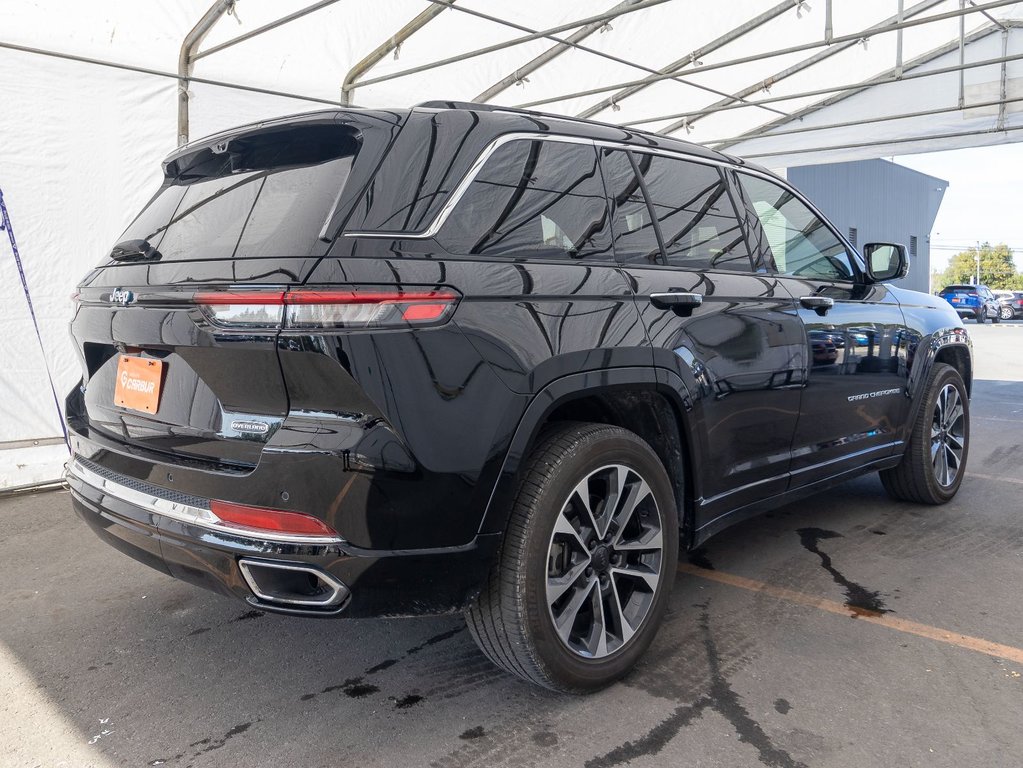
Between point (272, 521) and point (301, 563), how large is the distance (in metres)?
0.13

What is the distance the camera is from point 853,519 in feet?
14.8

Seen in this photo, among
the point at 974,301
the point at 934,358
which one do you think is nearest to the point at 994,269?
the point at 974,301

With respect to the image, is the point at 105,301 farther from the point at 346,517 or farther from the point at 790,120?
the point at 790,120

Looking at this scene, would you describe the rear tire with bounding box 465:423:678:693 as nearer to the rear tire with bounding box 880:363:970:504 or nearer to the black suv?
the black suv

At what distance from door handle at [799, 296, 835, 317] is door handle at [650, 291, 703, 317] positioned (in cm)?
82

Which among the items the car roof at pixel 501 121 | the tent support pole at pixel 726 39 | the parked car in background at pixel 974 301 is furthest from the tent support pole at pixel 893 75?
the parked car in background at pixel 974 301

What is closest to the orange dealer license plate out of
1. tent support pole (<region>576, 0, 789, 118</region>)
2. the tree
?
tent support pole (<region>576, 0, 789, 118</region>)

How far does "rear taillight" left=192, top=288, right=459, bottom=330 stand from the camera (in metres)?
2.01

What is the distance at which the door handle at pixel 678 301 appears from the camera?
9.05 feet

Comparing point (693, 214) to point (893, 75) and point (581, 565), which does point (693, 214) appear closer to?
point (581, 565)

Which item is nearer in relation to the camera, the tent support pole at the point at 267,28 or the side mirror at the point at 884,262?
the side mirror at the point at 884,262

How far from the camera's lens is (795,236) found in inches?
148

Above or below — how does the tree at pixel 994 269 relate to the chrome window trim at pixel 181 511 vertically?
below

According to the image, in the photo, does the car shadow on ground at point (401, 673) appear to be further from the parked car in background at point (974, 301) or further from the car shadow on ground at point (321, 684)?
the parked car in background at point (974, 301)
